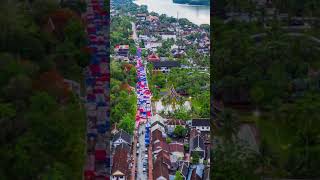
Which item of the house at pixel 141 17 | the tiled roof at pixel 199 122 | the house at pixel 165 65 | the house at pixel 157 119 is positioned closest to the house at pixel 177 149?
the tiled roof at pixel 199 122

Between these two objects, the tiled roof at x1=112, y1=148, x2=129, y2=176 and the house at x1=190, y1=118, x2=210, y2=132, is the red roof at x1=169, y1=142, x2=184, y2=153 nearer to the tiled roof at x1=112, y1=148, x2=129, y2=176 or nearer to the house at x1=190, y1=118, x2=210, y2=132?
the house at x1=190, y1=118, x2=210, y2=132

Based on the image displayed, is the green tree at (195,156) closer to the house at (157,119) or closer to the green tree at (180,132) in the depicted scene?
the green tree at (180,132)

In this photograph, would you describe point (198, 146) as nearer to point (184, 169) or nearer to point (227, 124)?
point (184, 169)

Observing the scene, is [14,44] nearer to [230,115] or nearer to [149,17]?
[230,115]

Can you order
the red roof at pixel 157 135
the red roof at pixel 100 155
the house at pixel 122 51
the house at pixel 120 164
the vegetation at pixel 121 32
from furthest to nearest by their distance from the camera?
the vegetation at pixel 121 32, the house at pixel 122 51, the red roof at pixel 157 135, the house at pixel 120 164, the red roof at pixel 100 155

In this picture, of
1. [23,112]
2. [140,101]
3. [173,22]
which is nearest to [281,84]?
[23,112]

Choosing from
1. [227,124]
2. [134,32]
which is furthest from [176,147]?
[134,32]
